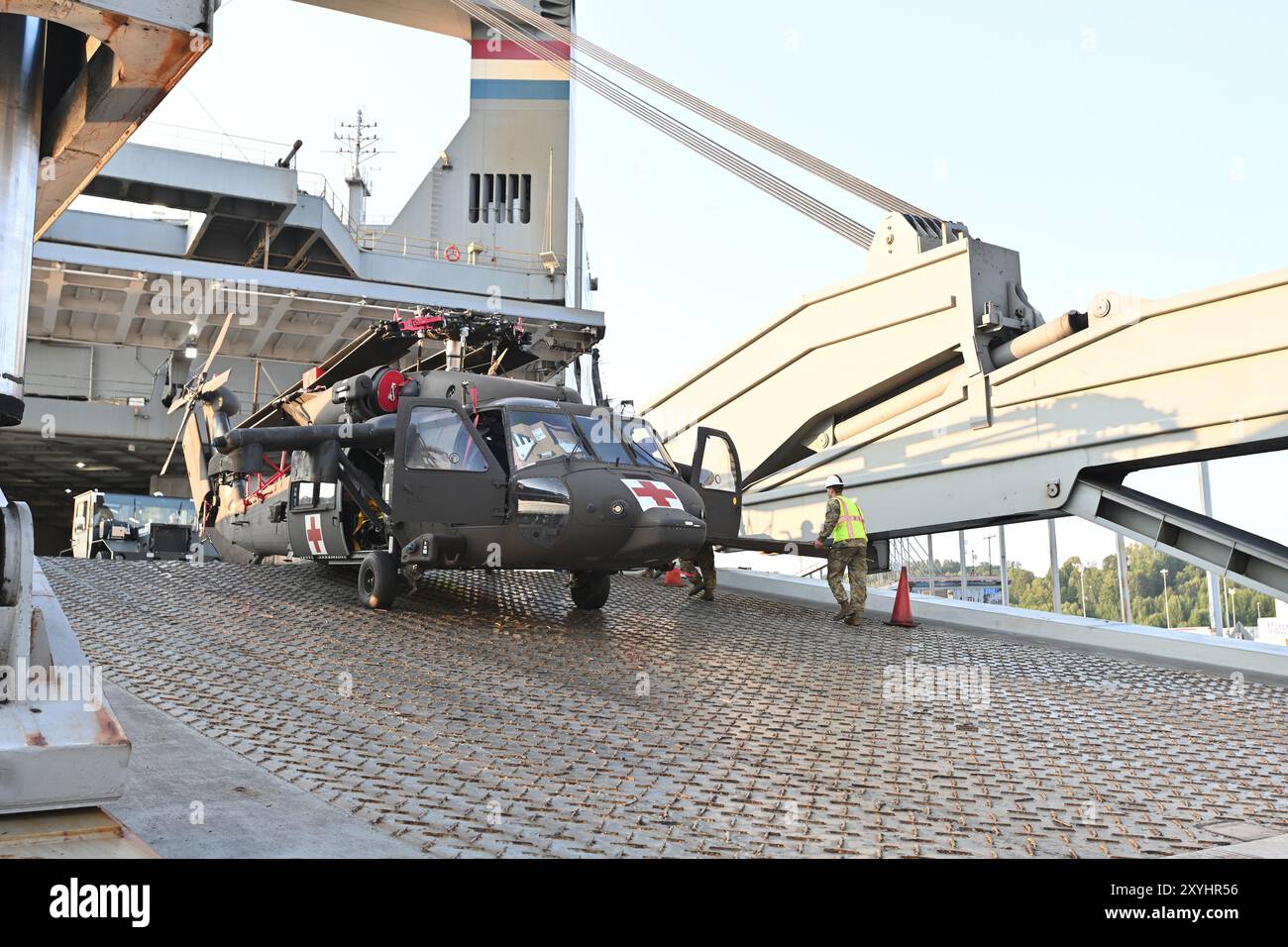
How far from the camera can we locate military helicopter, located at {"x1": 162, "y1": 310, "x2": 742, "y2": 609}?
26.3ft

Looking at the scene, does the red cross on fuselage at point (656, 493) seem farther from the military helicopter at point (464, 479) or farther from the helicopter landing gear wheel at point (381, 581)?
the helicopter landing gear wheel at point (381, 581)

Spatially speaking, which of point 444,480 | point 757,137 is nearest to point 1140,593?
point 757,137

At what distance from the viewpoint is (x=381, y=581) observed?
8812 millimetres

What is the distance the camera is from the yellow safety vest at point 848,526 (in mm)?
10297

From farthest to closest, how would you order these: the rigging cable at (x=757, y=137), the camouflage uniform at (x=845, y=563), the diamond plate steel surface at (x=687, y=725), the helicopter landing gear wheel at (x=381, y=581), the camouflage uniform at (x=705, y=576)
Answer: the rigging cable at (x=757, y=137) < the camouflage uniform at (x=705, y=576) < the camouflage uniform at (x=845, y=563) < the helicopter landing gear wheel at (x=381, y=581) < the diamond plate steel surface at (x=687, y=725)

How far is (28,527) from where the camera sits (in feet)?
10.8

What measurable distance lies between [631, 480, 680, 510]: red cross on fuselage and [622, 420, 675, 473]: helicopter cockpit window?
600 mm

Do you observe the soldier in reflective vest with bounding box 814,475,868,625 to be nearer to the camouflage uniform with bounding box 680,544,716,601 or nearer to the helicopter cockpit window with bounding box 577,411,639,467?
the camouflage uniform with bounding box 680,544,716,601

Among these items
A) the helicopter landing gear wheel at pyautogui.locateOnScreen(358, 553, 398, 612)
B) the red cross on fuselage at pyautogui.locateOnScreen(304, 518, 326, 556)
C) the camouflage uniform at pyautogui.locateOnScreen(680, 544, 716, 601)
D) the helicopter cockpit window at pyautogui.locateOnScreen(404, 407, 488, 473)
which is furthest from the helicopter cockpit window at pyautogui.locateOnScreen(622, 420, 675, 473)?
the red cross on fuselage at pyautogui.locateOnScreen(304, 518, 326, 556)

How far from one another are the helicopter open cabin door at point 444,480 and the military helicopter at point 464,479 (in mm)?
12

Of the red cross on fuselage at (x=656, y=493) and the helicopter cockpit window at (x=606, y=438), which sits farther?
the helicopter cockpit window at (x=606, y=438)

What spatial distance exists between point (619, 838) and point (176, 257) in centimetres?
2623

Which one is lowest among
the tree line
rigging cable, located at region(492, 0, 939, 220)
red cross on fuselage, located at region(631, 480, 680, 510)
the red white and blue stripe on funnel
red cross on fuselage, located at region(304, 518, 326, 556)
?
the tree line
